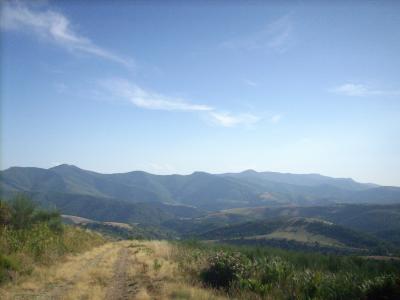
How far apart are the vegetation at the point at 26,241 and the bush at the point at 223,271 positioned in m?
7.76

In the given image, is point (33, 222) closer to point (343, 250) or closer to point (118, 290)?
point (118, 290)

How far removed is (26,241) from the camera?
18.3 meters

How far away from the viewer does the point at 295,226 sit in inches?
7840

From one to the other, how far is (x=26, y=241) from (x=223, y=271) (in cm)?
1092

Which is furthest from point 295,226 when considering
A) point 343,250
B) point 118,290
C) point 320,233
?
point 118,290

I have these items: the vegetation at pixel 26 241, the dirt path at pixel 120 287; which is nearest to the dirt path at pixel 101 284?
the dirt path at pixel 120 287

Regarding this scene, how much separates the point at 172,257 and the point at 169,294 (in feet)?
38.1

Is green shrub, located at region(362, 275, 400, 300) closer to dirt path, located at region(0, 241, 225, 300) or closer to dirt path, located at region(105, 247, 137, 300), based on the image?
dirt path, located at region(0, 241, 225, 300)

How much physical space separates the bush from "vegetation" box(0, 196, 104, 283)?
25.5 ft

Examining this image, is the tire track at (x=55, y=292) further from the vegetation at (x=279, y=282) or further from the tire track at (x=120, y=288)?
the vegetation at (x=279, y=282)

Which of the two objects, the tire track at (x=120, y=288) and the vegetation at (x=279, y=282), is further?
the tire track at (x=120, y=288)

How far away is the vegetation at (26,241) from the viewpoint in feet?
47.9

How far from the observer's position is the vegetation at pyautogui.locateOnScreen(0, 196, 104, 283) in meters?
14.6

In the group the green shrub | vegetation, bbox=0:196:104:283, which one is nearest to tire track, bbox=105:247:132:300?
vegetation, bbox=0:196:104:283
